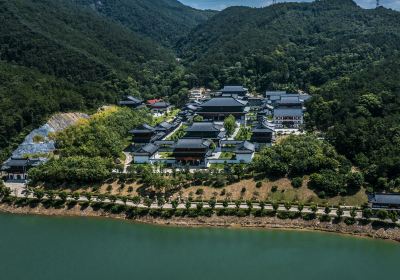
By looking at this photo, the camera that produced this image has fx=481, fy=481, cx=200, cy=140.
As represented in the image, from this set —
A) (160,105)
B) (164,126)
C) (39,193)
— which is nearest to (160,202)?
(39,193)

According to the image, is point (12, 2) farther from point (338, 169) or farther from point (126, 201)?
point (338, 169)

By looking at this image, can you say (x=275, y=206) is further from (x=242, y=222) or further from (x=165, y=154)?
(x=165, y=154)

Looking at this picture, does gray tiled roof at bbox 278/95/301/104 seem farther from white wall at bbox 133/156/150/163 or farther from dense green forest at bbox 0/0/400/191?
white wall at bbox 133/156/150/163

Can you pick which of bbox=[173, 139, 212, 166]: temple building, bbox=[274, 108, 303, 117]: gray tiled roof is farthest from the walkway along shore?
bbox=[274, 108, 303, 117]: gray tiled roof

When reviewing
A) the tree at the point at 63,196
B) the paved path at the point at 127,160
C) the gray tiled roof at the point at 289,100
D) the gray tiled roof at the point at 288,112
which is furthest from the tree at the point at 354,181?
the gray tiled roof at the point at 289,100

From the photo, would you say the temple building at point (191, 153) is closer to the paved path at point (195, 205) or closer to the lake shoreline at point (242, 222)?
A: the paved path at point (195, 205)

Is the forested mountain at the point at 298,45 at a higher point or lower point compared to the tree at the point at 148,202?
higher
